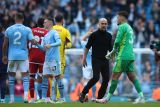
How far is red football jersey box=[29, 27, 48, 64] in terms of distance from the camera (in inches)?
898

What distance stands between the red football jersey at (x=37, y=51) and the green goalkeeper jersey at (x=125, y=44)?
2.56 metres

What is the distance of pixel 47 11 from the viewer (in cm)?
3619

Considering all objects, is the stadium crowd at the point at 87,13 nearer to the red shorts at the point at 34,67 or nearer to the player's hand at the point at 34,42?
the red shorts at the point at 34,67

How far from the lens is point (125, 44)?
21.3m

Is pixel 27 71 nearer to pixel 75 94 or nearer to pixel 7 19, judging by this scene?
pixel 75 94

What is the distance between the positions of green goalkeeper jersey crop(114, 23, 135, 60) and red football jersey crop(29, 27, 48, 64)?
8.39 feet

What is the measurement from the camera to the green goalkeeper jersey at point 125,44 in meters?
21.2

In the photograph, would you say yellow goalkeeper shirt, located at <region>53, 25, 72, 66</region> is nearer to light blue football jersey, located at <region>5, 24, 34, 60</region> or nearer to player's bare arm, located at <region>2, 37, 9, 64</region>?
light blue football jersey, located at <region>5, 24, 34, 60</region>

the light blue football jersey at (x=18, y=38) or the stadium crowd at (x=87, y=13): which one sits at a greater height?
the stadium crowd at (x=87, y=13)

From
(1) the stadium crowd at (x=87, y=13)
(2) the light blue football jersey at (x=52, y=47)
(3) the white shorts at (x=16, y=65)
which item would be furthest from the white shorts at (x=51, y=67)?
(1) the stadium crowd at (x=87, y=13)

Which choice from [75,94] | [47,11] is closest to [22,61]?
[75,94]

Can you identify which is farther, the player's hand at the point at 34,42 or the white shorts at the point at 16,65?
the white shorts at the point at 16,65

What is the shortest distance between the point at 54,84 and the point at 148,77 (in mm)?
8750

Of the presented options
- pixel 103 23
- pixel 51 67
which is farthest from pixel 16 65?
pixel 103 23
